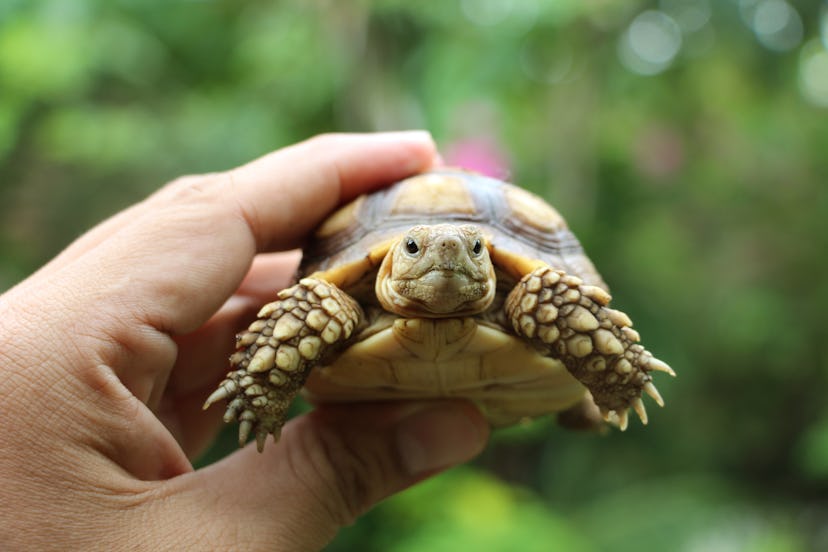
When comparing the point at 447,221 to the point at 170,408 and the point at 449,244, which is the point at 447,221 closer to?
the point at 449,244

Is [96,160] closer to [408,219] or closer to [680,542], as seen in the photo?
[408,219]

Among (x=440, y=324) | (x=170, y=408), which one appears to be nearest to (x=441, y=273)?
(x=440, y=324)

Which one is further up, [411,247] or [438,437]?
[411,247]

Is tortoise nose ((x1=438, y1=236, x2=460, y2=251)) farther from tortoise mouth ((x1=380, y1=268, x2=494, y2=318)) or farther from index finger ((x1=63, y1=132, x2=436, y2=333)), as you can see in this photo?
index finger ((x1=63, y1=132, x2=436, y2=333))

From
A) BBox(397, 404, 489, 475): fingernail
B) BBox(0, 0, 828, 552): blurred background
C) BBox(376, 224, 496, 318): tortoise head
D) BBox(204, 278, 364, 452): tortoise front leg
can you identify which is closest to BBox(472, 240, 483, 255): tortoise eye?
BBox(376, 224, 496, 318): tortoise head

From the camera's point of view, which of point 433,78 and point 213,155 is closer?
point 213,155

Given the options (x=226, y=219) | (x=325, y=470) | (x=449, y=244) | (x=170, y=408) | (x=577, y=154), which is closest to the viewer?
(x=449, y=244)

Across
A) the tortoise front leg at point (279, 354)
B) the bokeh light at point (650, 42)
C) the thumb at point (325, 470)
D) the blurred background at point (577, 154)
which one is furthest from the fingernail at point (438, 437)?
the bokeh light at point (650, 42)

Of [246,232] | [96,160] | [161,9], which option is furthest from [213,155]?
[246,232]

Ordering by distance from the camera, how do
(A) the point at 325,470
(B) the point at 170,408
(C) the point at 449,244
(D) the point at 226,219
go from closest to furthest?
1. (C) the point at 449,244
2. (A) the point at 325,470
3. (D) the point at 226,219
4. (B) the point at 170,408
